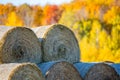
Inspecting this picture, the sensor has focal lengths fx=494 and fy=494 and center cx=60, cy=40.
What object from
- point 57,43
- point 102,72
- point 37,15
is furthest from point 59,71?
point 37,15

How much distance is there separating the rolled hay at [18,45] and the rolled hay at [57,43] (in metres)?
0.31

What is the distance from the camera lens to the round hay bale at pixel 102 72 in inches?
412

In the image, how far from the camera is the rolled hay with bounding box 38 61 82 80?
9.74 metres

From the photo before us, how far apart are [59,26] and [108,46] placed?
21.4 m

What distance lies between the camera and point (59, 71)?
998cm

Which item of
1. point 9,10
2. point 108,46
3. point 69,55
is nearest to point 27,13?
point 9,10

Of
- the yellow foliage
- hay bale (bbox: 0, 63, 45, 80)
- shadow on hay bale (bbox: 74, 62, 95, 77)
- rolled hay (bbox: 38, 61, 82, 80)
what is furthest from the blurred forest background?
hay bale (bbox: 0, 63, 45, 80)

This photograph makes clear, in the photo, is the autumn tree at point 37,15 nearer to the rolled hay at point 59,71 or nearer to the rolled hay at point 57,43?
the rolled hay at point 57,43

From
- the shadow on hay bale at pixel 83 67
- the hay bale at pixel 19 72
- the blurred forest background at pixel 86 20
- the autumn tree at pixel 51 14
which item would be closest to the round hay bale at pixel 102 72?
the shadow on hay bale at pixel 83 67

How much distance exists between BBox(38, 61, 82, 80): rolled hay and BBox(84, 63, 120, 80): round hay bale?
1.25ft

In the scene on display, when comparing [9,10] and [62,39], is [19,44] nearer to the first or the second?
[62,39]

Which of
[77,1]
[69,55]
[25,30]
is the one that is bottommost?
[77,1]

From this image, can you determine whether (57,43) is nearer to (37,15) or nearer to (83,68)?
(83,68)

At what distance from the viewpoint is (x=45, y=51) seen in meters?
10.7
